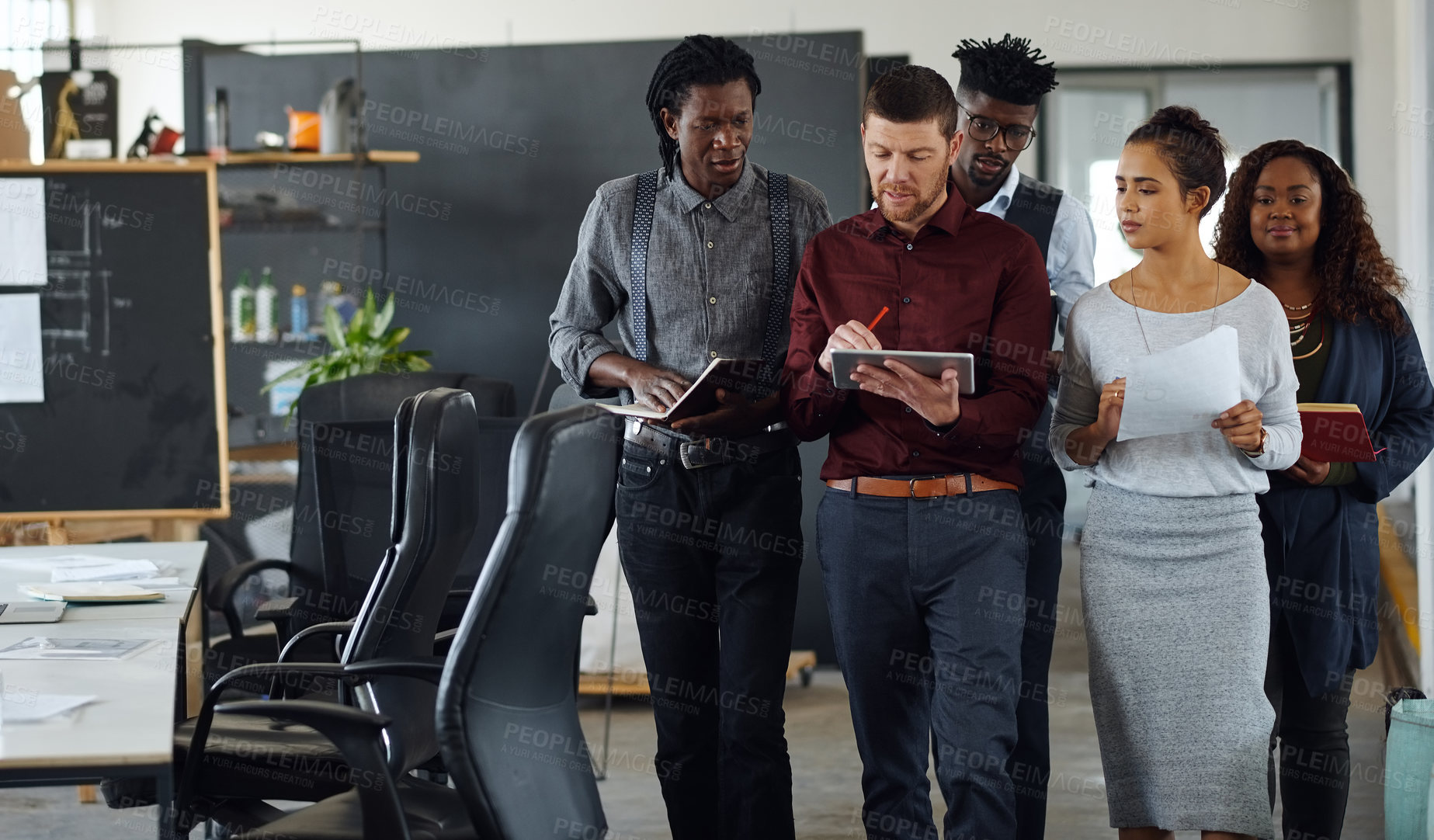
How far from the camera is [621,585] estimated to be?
4840 mm

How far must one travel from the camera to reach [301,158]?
5.09m

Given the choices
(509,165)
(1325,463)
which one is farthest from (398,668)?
(509,165)

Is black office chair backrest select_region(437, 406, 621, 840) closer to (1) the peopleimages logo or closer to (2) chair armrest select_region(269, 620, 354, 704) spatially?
(2) chair armrest select_region(269, 620, 354, 704)

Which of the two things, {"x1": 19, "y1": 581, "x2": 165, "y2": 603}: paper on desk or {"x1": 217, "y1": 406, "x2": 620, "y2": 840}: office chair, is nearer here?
{"x1": 217, "y1": 406, "x2": 620, "y2": 840}: office chair

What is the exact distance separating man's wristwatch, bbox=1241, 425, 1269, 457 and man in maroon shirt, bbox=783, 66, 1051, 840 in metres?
0.37

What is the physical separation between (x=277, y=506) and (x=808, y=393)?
3.54 metres

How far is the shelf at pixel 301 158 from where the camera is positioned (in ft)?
16.4

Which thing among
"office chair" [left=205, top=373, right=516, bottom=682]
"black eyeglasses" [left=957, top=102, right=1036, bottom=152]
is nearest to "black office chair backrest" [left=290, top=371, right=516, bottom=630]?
"office chair" [left=205, top=373, right=516, bottom=682]

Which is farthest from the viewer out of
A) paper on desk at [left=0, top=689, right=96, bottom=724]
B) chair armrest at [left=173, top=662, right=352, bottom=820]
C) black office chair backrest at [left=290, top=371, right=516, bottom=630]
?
black office chair backrest at [left=290, top=371, right=516, bottom=630]

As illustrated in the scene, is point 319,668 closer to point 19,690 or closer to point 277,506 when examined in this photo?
point 19,690

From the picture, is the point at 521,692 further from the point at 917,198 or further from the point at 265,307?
the point at 265,307

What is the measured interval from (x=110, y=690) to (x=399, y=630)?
0.46 metres

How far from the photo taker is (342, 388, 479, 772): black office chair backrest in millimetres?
2172

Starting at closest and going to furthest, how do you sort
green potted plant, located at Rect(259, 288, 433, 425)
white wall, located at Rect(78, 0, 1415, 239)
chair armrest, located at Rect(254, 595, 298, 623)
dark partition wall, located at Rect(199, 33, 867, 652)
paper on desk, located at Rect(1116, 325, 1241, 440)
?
paper on desk, located at Rect(1116, 325, 1241, 440) → chair armrest, located at Rect(254, 595, 298, 623) → green potted plant, located at Rect(259, 288, 433, 425) → dark partition wall, located at Rect(199, 33, 867, 652) → white wall, located at Rect(78, 0, 1415, 239)
